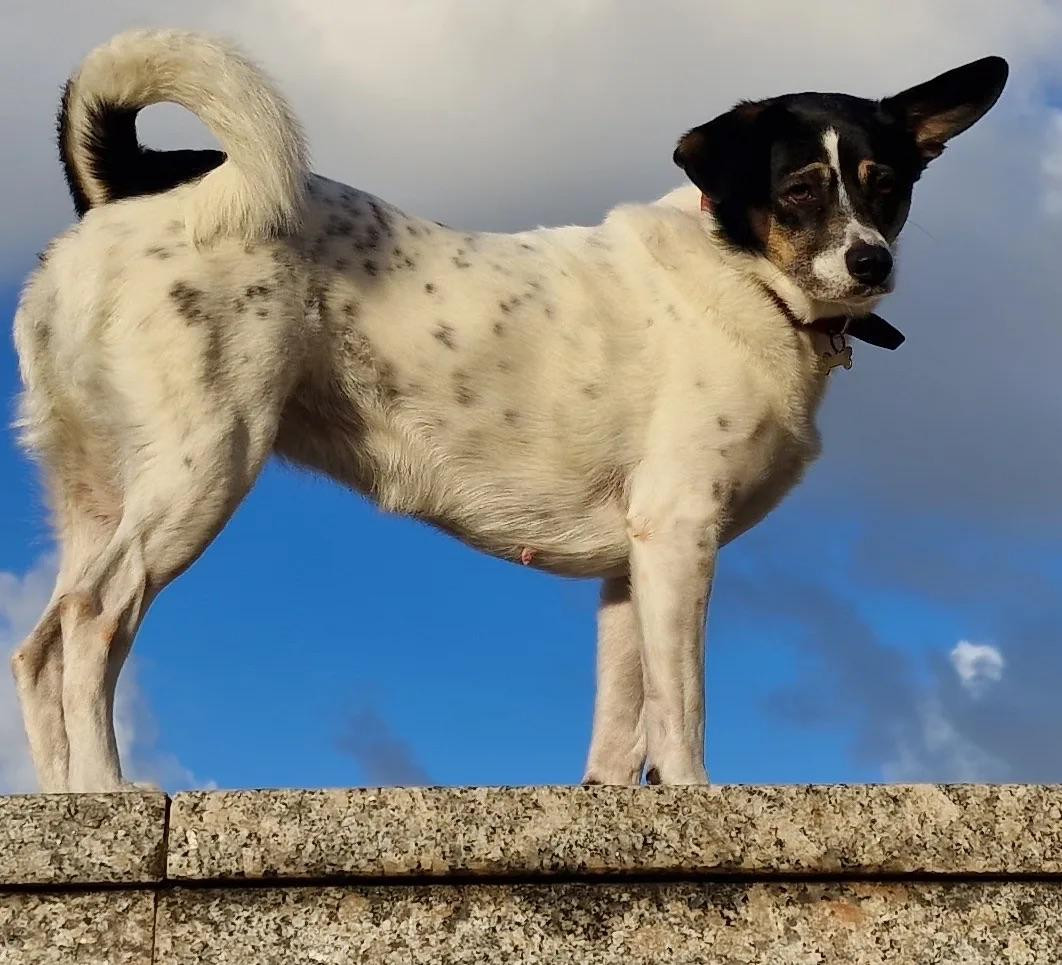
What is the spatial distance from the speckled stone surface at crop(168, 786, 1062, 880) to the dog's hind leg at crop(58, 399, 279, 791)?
69cm

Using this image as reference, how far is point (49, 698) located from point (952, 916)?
2036 millimetres

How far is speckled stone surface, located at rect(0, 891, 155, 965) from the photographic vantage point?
262cm

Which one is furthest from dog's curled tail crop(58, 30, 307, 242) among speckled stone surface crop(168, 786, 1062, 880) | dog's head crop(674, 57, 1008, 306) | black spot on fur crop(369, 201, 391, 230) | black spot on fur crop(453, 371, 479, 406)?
speckled stone surface crop(168, 786, 1062, 880)

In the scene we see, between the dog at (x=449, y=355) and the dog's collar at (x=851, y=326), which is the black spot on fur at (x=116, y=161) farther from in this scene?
the dog's collar at (x=851, y=326)

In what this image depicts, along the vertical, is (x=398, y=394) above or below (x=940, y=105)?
below

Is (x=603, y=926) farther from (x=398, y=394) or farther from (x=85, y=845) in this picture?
(x=398, y=394)

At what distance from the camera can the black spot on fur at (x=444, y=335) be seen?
3787mm

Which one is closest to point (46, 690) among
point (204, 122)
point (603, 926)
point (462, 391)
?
point (462, 391)

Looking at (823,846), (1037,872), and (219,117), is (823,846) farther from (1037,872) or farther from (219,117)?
(219,117)

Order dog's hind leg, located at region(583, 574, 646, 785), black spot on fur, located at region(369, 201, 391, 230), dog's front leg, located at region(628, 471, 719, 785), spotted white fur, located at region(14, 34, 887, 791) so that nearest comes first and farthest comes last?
spotted white fur, located at region(14, 34, 887, 791) → dog's front leg, located at region(628, 471, 719, 785) → black spot on fur, located at region(369, 201, 391, 230) → dog's hind leg, located at region(583, 574, 646, 785)

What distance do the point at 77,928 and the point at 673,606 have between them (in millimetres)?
1609

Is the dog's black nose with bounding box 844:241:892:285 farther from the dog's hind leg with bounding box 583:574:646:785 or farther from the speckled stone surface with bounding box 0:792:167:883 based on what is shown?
the speckled stone surface with bounding box 0:792:167:883

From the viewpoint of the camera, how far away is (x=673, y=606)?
3639 mm

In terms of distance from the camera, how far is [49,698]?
3.41m
